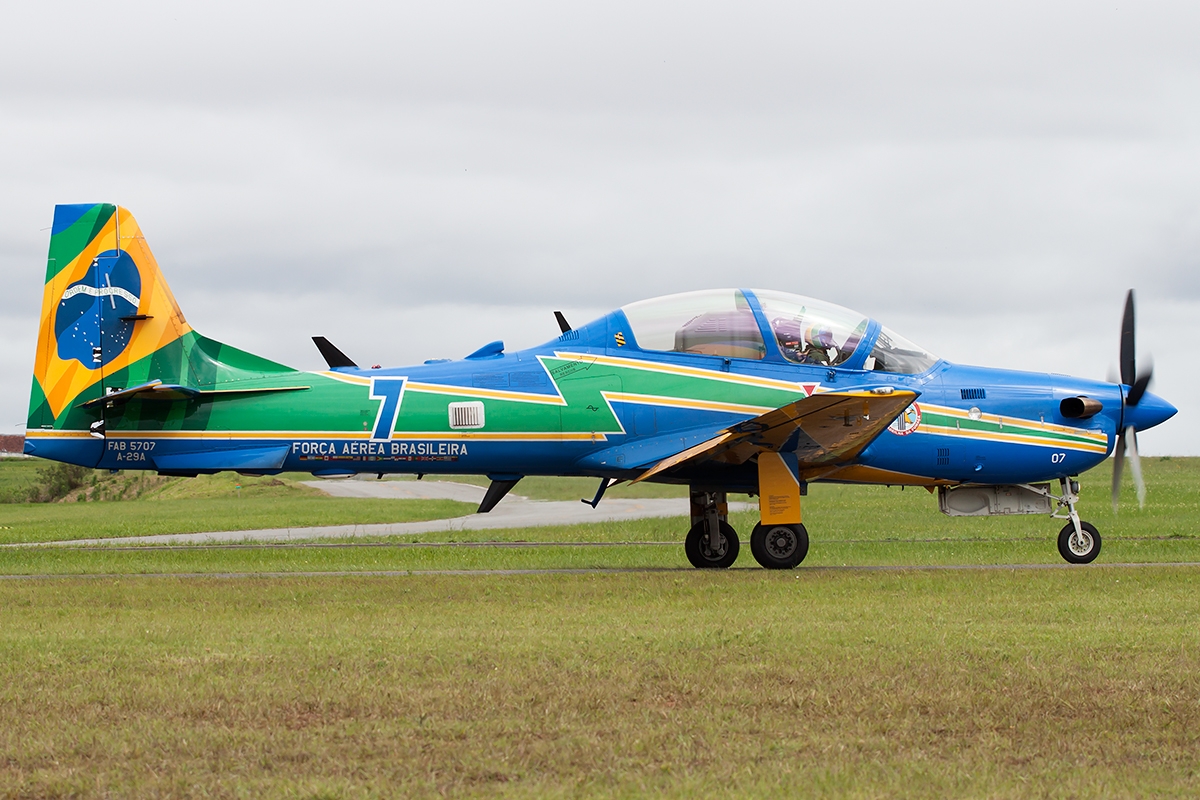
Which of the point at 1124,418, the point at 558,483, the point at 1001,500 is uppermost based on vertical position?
the point at 1124,418

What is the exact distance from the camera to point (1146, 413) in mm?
17500

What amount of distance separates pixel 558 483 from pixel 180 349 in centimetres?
3261

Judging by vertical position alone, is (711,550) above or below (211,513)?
above

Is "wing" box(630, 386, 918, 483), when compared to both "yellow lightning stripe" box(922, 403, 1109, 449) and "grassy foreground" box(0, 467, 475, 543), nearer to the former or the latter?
"yellow lightning stripe" box(922, 403, 1109, 449)

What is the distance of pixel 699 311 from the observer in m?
16.5

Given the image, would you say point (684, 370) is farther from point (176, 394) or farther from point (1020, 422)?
point (176, 394)

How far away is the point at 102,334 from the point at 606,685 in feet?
38.4

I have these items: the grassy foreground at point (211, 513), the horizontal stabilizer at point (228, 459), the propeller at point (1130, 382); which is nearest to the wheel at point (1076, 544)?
the propeller at point (1130, 382)

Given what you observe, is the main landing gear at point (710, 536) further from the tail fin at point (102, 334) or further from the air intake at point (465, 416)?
the tail fin at point (102, 334)

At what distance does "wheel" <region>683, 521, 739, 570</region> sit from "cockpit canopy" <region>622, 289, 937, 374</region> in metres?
2.55

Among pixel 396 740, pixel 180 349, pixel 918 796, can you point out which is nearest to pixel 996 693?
pixel 918 796

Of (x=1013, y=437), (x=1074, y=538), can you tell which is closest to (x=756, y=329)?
(x=1013, y=437)

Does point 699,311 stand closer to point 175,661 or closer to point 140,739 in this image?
point 175,661

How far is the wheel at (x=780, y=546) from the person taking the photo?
52.1ft
